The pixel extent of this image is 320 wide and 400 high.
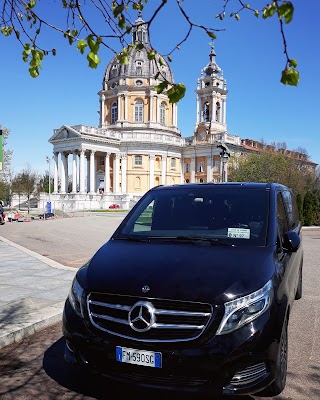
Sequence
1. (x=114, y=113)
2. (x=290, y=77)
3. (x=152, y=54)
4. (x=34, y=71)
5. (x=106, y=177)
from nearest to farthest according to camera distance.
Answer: (x=290, y=77) < (x=152, y=54) < (x=34, y=71) < (x=106, y=177) < (x=114, y=113)

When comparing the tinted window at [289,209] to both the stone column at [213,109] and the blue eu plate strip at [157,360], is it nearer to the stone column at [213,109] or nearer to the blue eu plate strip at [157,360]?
the blue eu plate strip at [157,360]

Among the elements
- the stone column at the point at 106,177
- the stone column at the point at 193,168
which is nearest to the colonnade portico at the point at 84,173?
the stone column at the point at 106,177

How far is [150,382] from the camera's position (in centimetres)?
293

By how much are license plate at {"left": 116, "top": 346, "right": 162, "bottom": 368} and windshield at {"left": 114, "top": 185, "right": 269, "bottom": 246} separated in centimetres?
136

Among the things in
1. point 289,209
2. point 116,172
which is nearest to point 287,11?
point 289,209

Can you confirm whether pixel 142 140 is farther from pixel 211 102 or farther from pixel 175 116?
pixel 211 102

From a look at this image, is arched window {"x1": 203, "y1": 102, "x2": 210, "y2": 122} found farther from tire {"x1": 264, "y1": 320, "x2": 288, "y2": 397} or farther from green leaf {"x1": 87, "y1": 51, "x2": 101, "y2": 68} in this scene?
green leaf {"x1": 87, "y1": 51, "x2": 101, "y2": 68}

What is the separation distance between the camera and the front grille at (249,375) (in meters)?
2.88

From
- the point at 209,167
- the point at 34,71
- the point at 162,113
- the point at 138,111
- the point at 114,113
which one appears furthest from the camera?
the point at 114,113

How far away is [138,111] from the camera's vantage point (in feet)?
267

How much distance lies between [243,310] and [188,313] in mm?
411

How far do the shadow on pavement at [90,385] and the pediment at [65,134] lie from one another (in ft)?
227

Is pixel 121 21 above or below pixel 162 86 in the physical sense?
above

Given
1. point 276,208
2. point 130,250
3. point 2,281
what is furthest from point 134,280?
point 2,281
